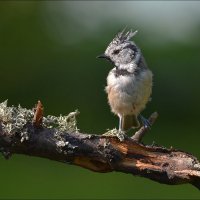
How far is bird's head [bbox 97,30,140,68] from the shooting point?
8789 mm

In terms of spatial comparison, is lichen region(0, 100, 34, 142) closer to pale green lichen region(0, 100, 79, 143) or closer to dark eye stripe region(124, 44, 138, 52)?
pale green lichen region(0, 100, 79, 143)

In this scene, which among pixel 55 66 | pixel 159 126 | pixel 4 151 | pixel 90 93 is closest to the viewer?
pixel 4 151

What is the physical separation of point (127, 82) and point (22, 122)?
203 centimetres

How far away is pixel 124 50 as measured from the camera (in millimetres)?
8867

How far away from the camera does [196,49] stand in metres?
18.1

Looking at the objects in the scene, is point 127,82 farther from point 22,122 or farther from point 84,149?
point 22,122

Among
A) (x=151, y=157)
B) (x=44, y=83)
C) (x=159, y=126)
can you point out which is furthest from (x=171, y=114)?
(x=151, y=157)

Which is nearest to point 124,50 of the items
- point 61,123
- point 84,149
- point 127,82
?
point 127,82

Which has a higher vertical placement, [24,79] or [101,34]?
[101,34]

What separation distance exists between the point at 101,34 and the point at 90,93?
252 cm

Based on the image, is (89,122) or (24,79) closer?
(89,122)

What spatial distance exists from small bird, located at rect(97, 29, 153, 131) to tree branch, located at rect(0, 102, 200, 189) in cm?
115

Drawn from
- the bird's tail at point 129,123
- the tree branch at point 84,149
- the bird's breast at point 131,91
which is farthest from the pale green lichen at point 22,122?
the bird's tail at point 129,123

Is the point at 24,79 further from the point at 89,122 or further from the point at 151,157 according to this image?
the point at 151,157
